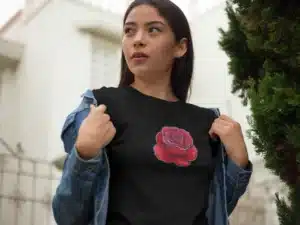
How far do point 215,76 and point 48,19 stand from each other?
1398mm

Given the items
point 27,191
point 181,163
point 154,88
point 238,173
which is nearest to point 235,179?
point 238,173

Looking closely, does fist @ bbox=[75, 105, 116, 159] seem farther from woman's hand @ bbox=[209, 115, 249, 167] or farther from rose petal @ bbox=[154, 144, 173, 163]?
woman's hand @ bbox=[209, 115, 249, 167]

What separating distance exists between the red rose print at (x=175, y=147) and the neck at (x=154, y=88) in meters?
0.11

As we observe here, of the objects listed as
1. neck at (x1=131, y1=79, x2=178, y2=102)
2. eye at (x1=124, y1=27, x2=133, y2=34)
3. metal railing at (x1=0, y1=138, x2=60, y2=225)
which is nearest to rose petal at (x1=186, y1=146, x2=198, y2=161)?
neck at (x1=131, y1=79, x2=178, y2=102)

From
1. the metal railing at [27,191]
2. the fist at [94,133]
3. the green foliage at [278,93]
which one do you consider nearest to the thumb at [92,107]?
the fist at [94,133]

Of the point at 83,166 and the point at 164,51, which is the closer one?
the point at 83,166

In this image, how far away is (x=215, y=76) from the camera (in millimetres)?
3977

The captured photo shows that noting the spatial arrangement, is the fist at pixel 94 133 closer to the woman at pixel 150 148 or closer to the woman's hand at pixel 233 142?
the woman at pixel 150 148

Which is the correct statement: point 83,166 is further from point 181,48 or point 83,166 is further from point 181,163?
point 181,48

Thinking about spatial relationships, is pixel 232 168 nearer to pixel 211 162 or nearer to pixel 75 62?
pixel 211 162

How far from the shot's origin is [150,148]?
0.98 m

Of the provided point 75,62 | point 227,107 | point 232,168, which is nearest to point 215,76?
point 227,107

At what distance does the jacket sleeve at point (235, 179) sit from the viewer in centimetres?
105

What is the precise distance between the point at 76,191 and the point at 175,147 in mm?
199
